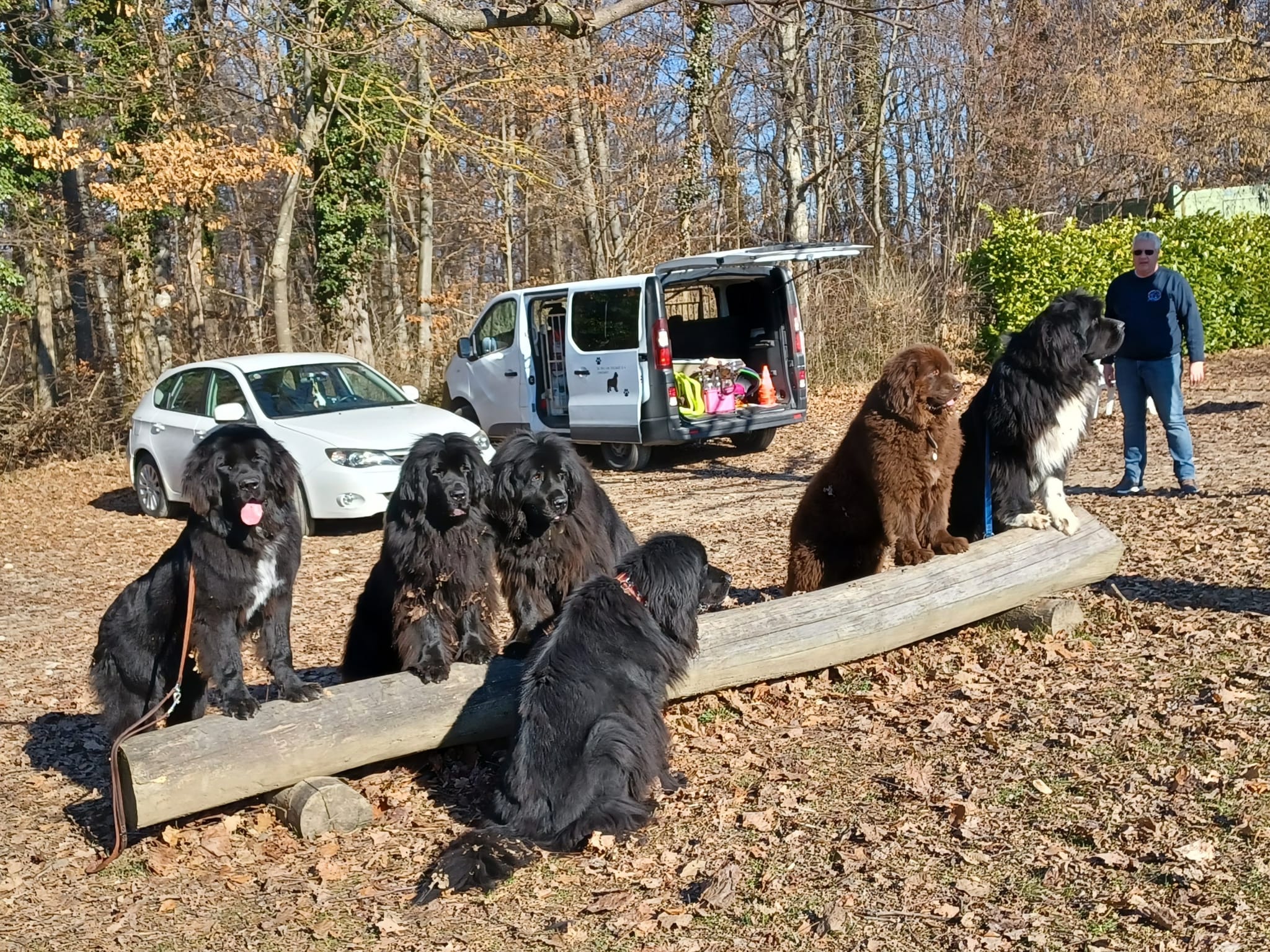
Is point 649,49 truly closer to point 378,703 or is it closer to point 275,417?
point 275,417

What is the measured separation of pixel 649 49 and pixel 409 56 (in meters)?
5.26

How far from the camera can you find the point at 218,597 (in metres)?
4.69

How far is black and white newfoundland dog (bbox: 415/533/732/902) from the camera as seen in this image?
14.0 feet

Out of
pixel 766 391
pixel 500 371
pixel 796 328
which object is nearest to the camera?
pixel 796 328

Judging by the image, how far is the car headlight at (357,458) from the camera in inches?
431

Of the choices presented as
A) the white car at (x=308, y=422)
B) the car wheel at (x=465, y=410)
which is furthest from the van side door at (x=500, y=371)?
the white car at (x=308, y=422)

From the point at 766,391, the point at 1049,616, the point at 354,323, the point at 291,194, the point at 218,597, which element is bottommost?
the point at 1049,616

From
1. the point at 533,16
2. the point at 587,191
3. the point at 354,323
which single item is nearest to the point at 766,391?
the point at 533,16

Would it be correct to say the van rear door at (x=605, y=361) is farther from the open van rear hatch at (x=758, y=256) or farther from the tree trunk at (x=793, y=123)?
the tree trunk at (x=793, y=123)

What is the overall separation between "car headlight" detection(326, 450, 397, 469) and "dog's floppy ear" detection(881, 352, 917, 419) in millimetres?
6264

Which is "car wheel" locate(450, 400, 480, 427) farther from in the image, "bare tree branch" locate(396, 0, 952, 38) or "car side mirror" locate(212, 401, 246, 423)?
"bare tree branch" locate(396, 0, 952, 38)

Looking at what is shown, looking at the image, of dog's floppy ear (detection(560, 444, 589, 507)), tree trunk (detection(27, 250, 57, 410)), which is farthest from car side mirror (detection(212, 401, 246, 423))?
tree trunk (detection(27, 250, 57, 410))

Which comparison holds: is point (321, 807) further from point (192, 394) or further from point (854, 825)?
Result: point (192, 394)

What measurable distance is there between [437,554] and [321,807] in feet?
4.02
